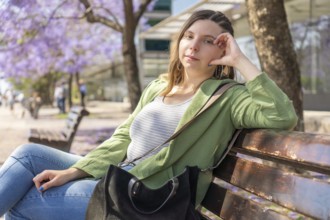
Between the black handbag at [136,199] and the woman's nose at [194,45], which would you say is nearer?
the black handbag at [136,199]

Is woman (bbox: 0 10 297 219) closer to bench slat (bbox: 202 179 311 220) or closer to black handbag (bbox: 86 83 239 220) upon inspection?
bench slat (bbox: 202 179 311 220)

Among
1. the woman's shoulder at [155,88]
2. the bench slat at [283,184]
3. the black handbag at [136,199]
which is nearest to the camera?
the bench slat at [283,184]

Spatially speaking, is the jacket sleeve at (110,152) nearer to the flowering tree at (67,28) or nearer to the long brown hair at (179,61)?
the long brown hair at (179,61)

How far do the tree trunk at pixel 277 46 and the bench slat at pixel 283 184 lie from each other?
198 centimetres

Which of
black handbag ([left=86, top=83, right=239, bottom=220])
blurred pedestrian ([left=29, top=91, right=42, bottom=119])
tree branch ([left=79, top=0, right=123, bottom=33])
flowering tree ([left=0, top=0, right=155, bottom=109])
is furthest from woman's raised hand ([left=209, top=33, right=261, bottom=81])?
blurred pedestrian ([left=29, top=91, right=42, bottom=119])

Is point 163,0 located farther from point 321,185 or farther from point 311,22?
point 321,185

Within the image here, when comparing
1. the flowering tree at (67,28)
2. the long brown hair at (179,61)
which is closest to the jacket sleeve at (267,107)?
the long brown hair at (179,61)

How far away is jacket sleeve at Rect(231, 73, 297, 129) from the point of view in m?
1.86

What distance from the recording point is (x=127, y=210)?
5.90ft

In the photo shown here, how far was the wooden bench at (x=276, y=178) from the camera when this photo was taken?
4.68 feet

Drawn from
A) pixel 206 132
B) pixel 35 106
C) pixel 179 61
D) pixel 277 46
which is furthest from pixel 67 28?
pixel 206 132

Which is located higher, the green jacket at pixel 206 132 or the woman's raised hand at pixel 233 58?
the woman's raised hand at pixel 233 58

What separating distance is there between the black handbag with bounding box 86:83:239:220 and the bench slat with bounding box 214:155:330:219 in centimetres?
23

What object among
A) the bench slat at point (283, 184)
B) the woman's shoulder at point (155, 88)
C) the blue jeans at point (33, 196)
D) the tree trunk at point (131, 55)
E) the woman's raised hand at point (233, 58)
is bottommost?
the tree trunk at point (131, 55)
